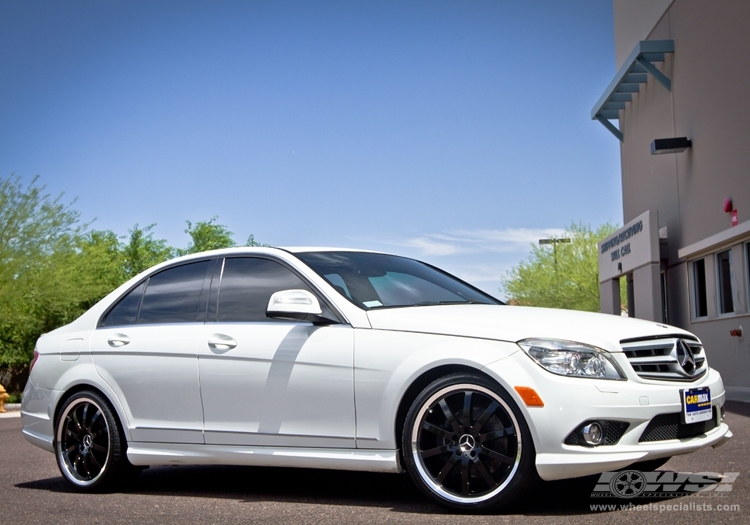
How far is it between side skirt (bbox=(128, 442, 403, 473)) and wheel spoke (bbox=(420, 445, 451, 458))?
0.22 m

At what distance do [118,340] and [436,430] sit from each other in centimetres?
278

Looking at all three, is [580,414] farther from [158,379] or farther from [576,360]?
[158,379]

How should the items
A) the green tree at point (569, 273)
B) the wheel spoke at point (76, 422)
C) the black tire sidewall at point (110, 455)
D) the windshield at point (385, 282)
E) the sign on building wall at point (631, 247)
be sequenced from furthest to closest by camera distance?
the green tree at point (569, 273) → the sign on building wall at point (631, 247) → the wheel spoke at point (76, 422) → the black tire sidewall at point (110, 455) → the windshield at point (385, 282)

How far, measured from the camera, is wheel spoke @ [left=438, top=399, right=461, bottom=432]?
17.0ft

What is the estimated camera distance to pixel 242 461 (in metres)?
6.09

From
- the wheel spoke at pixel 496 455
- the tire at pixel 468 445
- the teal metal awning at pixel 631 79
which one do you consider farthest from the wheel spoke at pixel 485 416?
the teal metal awning at pixel 631 79

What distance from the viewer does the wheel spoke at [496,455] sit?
16.5 feet

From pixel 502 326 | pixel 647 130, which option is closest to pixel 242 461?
pixel 502 326

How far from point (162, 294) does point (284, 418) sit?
1.66m

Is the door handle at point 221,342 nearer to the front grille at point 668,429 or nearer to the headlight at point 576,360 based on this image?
the headlight at point 576,360

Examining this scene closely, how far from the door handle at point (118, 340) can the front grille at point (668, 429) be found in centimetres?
374

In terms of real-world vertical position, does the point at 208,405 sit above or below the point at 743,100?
below

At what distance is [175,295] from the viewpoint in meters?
6.88

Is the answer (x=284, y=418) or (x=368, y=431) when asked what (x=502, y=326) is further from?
(x=284, y=418)
